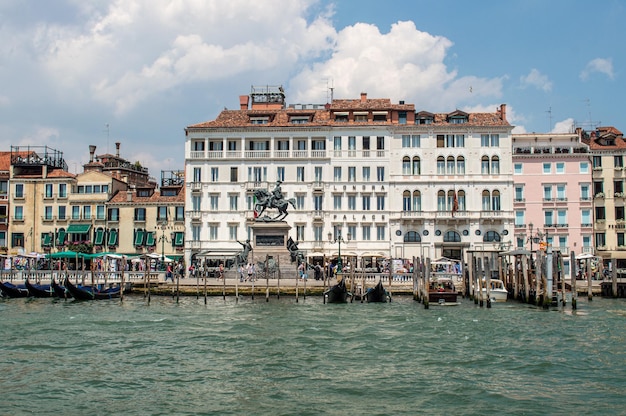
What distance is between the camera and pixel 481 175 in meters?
51.3

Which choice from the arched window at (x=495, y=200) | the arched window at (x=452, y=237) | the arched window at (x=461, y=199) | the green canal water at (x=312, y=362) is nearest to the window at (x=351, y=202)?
the arched window at (x=452, y=237)

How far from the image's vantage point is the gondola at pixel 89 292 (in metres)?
37.2

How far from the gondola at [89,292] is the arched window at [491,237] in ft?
83.9

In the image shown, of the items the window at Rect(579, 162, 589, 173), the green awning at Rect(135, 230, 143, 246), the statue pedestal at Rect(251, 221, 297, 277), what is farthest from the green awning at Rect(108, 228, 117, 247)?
the window at Rect(579, 162, 589, 173)

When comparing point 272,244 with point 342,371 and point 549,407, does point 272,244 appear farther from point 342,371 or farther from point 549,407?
point 549,407

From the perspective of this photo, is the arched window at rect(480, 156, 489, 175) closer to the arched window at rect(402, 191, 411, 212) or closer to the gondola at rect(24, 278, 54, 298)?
the arched window at rect(402, 191, 411, 212)

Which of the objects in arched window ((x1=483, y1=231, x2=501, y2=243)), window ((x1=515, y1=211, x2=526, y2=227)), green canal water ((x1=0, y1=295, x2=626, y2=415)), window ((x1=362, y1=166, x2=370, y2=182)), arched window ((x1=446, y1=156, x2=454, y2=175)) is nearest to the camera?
green canal water ((x1=0, y1=295, x2=626, y2=415))

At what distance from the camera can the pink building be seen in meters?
52.1

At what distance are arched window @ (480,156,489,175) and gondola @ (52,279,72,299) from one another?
29.1 m

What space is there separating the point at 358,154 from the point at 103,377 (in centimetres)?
3613

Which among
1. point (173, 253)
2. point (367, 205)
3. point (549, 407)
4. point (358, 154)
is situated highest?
point (358, 154)

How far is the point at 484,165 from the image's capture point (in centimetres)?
5159

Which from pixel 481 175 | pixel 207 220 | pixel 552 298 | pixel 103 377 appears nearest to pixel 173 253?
pixel 207 220

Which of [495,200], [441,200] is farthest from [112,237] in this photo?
[495,200]
